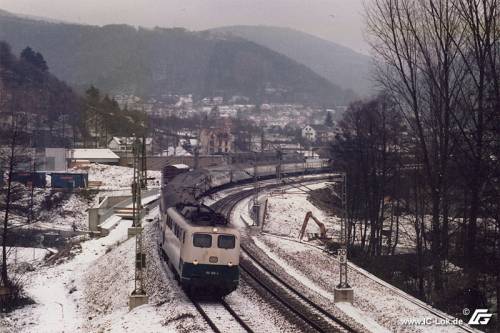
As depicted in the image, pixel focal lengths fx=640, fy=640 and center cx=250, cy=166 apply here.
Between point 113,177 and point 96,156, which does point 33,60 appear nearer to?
point 96,156

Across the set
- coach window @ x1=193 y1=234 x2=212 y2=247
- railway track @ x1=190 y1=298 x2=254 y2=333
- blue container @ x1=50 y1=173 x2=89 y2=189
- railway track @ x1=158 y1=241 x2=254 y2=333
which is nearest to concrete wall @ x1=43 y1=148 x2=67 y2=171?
blue container @ x1=50 y1=173 x2=89 y2=189

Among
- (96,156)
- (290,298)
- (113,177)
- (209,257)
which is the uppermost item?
(209,257)

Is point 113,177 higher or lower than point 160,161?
lower

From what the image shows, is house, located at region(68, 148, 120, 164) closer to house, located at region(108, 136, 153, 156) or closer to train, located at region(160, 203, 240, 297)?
house, located at region(108, 136, 153, 156)

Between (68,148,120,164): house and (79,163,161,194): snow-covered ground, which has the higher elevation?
(68,148,120,164): house

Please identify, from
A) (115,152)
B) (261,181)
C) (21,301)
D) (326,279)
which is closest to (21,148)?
(21,301)

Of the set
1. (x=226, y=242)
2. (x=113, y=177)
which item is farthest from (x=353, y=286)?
(x=113, y=177)

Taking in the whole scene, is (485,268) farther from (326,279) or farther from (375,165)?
(375,165)

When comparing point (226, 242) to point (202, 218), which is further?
point (202, 218)
